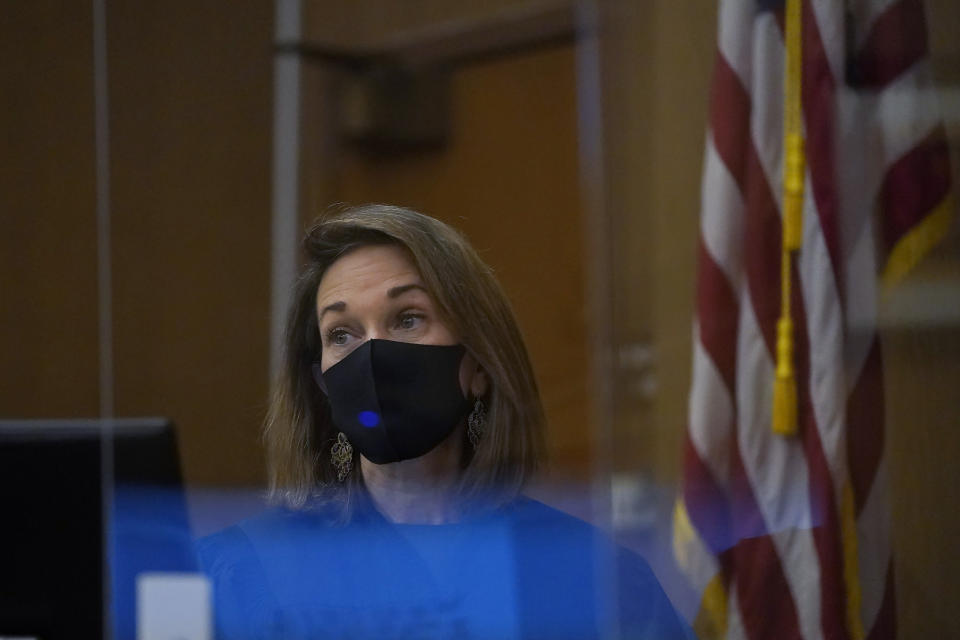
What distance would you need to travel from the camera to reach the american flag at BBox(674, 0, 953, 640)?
4.90ft

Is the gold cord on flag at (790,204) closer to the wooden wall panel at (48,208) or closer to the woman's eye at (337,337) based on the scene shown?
the woman's eye at (337,337)

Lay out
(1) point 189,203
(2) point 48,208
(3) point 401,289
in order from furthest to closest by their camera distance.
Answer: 1. (2) point 48,208
2. (1) point 189,203
3. (3) point 401,289

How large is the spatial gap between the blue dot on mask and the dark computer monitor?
1.02 ft

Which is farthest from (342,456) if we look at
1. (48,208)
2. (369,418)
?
(48,208)

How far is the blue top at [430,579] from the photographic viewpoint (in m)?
1.31

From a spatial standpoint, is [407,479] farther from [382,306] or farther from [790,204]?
[790,204]

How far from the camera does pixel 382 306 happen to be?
48.4 inches

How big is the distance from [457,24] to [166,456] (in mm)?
758

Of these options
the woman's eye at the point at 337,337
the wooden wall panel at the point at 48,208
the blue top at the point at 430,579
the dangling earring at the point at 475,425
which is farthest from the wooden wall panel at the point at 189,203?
the dangling earring at the point at 475,425

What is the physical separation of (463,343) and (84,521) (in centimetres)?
54

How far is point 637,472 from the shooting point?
1.74 metres

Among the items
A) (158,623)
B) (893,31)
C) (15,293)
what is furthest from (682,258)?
(15,293)

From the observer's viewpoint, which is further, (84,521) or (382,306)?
(84,521)

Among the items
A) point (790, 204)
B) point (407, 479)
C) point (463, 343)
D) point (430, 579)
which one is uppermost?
point (790, 204)
